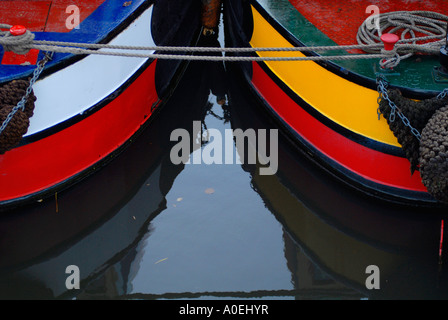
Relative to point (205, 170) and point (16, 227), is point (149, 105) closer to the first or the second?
point (205, 170)

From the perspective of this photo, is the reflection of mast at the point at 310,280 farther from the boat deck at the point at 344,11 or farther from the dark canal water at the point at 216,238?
the boat deck at the point at 344,11

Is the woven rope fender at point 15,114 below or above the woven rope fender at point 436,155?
above

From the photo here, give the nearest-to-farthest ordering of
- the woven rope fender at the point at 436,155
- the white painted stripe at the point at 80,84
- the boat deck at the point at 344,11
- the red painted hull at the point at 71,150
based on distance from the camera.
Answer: the woven rope fender at the point at 436,155
the white painted stripe at the point at 80,84
the red painted hull at the point at 71,150
the boat deck at the point at 344,11

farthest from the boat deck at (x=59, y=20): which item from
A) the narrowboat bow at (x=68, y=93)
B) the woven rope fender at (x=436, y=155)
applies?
the woven rope fender at (x=436, y=155)

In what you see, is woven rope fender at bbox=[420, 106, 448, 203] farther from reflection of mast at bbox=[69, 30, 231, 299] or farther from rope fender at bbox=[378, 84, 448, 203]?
reflection of mast at bbox=[69, 30, 231, 299]

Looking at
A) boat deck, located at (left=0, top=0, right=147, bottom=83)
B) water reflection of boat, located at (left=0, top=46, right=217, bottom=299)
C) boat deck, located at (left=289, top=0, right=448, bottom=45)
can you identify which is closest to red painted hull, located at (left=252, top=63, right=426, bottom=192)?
boat deck, located at (left=289, top=0, right=448, bottom=45)

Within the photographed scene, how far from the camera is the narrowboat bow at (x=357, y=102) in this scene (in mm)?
4449

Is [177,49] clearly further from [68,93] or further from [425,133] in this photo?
[425,133]

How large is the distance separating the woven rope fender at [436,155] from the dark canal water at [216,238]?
A: 808 millimetres

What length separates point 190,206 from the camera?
210 inches

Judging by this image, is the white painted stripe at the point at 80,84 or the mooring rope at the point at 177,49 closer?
the mooring rope at the point at 177,49

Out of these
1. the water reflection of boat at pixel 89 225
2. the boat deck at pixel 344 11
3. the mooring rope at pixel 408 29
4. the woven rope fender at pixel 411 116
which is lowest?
the water reflection of boat at pixel 89 225

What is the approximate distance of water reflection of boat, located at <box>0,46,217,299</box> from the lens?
4.72 m

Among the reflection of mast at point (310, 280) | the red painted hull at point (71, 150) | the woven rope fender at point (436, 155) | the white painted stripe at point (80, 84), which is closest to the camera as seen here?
the woven rope fender at point (436, 155)
